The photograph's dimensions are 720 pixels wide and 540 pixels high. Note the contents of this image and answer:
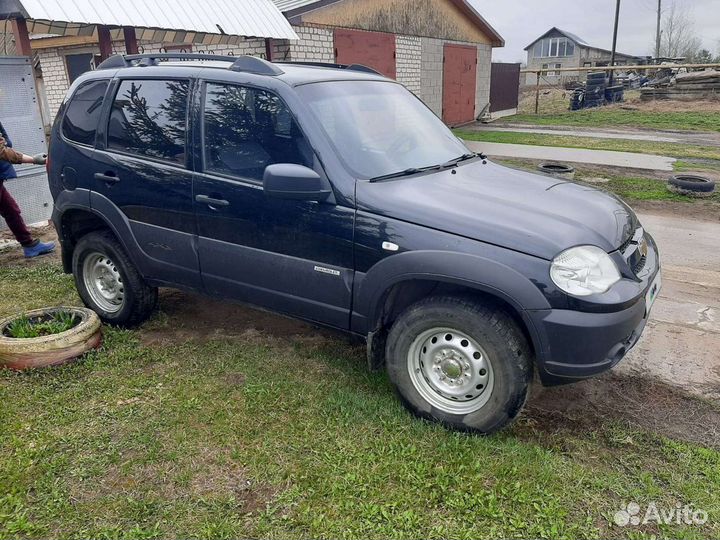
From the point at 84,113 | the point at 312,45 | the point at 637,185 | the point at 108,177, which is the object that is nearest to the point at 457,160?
the point at 108,177

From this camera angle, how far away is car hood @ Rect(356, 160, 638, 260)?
297cm

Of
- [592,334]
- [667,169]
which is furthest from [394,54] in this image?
[592,334]

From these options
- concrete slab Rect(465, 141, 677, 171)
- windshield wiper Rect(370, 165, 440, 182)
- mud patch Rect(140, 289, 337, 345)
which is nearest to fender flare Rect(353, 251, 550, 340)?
windshield wiper Rect(370, 165, 440, 182)

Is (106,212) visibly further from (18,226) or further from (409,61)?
(409,61)

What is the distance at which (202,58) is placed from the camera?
4426mm

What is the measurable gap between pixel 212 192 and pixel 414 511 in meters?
2.32

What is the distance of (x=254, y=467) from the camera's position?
3.04 metres

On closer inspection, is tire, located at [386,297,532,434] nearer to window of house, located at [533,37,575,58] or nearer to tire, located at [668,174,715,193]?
tire, located at [668,174,715,193]

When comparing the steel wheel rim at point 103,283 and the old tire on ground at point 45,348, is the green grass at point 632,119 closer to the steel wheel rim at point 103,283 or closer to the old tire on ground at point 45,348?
the steel wheel rim at point 103,283

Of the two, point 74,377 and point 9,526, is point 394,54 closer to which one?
point 74,377

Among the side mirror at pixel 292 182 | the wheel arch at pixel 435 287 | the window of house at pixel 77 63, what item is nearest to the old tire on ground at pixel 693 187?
the wheel arch at pixel 435 287

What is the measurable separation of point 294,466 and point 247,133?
6.76 feet

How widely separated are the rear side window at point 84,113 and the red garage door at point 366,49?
10305 millimetres

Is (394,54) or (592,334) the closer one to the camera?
(592,334)
